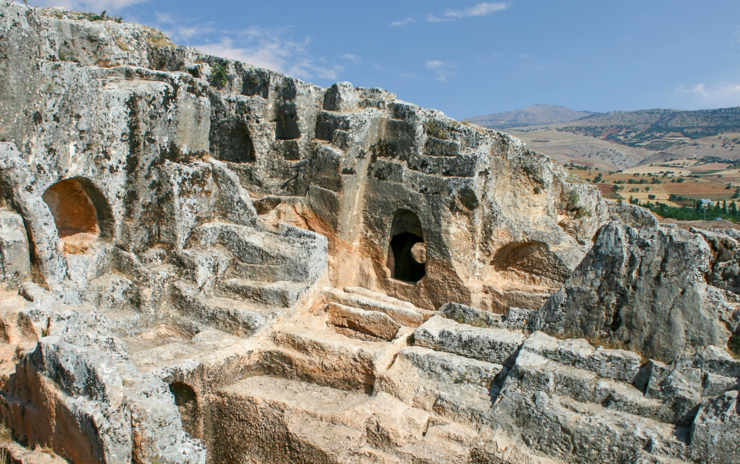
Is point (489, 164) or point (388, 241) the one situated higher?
point (489, 164)

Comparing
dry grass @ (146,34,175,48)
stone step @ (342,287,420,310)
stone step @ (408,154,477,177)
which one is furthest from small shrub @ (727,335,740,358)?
dry grass @ (146,34,175,48)

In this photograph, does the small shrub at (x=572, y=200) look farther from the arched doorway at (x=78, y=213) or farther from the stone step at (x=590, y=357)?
the arched doorway at (x=78, y=213)

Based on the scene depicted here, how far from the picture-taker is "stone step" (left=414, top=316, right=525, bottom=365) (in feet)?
22.4

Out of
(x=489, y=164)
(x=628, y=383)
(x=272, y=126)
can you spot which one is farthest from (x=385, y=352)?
(x=272, y=126)

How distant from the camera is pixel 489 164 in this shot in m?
11.4

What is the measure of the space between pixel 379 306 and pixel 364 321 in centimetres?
32

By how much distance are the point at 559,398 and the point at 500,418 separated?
643mm

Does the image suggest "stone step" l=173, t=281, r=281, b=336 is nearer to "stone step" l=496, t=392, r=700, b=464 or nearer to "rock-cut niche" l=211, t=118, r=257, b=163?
"stone step" l=496, t=392, r=700, b=464

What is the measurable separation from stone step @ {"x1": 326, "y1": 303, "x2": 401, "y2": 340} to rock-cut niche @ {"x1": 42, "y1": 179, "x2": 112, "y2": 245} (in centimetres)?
347

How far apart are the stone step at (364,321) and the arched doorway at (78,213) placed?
3.46 m

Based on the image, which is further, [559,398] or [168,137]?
[168,137]

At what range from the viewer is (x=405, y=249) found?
13.2 metres

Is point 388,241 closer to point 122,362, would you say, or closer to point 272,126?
point 272,126

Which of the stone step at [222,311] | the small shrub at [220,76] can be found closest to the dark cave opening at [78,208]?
the stone step at [222,311]
